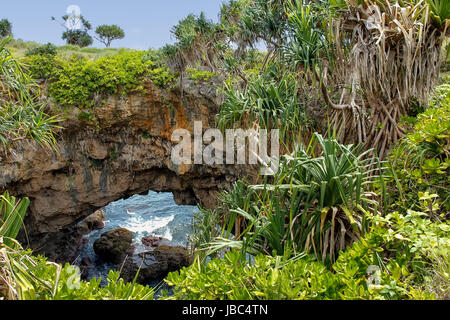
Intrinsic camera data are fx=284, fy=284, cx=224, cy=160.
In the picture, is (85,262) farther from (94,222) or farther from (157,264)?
(94,222)

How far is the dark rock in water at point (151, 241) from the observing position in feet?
43.5

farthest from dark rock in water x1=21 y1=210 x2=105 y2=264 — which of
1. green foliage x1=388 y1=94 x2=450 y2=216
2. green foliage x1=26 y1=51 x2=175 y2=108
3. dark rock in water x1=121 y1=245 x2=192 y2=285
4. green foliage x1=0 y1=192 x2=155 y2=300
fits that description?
green foliage x1=388 y1=94 x2=450 y2=216

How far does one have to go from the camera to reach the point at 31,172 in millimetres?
8016

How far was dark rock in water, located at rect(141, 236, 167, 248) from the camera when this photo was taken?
13.3 metres

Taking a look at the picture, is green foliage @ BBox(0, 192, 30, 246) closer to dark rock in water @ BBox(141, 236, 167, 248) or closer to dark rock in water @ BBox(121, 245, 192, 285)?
dark rock in water @ BBox(121, 245, 192, 285)

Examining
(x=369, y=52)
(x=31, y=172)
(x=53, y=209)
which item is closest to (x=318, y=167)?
(x=369, y=52)

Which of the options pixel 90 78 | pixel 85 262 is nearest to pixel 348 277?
pixel 90 78

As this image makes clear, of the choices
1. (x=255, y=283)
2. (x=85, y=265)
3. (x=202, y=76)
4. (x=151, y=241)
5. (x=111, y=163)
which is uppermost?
(x=202, y=76)

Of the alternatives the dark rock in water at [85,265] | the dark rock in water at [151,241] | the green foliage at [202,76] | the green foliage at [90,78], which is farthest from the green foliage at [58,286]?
the dark rock in water at [151,241]

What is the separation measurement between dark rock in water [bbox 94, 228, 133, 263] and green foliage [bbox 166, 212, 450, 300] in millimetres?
11349

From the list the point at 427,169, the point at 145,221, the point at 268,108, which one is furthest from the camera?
the point at 145,221

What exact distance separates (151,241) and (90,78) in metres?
8.27

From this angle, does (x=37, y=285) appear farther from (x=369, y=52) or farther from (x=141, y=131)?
(x=141, y=131)

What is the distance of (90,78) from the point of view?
26.3 feet
